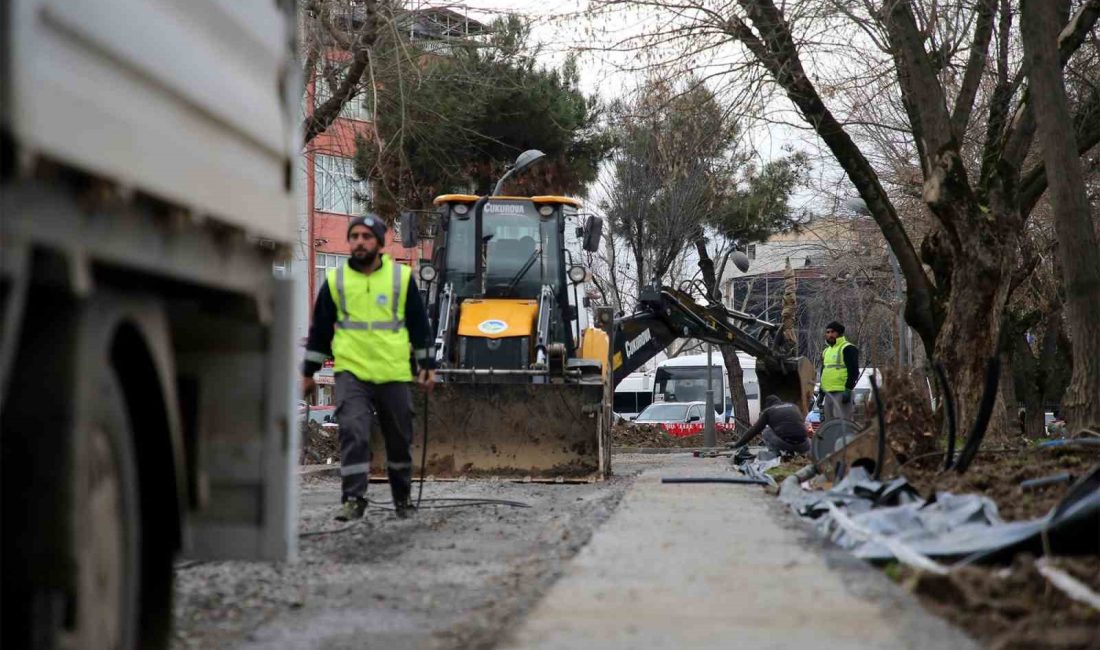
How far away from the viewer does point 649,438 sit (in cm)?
3328

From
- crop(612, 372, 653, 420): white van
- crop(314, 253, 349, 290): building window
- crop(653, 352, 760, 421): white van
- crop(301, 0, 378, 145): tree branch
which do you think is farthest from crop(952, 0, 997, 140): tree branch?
crop(612, 372, 653, 420): white van

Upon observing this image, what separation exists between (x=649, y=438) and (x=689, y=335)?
10119mm

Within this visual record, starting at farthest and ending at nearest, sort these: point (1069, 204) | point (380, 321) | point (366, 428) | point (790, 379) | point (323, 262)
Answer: point (323, 262) < point (790, 379) < point (1069, 204) < point (380, 321) < point (366, 428)

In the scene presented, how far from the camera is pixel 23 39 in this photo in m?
2.94

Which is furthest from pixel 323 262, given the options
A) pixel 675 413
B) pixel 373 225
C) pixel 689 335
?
pixel 373 225

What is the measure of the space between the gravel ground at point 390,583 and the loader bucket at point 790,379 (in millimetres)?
13553

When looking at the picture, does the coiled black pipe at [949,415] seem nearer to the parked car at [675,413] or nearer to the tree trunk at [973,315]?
the tree trunk at [973,315]

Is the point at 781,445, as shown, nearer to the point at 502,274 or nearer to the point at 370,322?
the point at 502,274

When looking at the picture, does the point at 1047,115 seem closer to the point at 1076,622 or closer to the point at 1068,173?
the point at 1068,173

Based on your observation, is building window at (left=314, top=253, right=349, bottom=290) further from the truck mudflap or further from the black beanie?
the black beanie

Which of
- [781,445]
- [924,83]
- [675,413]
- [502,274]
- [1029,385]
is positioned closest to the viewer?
[924,83]

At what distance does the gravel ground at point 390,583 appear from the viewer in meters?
5.58

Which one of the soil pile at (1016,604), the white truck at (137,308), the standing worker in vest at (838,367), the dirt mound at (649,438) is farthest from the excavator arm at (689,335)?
the white truck at (137,308)

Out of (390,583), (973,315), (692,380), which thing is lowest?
(390,583)
